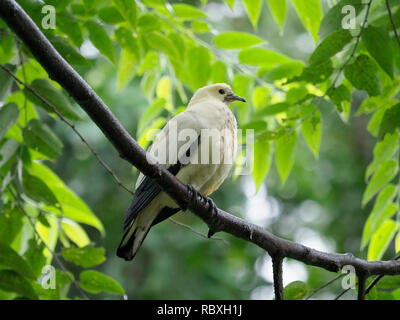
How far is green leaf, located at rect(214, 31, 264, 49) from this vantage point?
360cm

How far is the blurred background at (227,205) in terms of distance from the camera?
903cm

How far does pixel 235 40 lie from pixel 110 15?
34.3 inches

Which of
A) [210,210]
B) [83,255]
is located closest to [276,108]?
[210,210]

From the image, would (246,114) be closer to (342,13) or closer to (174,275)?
(342,13)

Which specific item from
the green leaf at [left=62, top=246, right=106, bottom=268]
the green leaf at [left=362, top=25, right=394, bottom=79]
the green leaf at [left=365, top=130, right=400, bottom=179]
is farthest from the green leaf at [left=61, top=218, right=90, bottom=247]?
the green leaf at [left=362, top=25, right=394, bottom=79]

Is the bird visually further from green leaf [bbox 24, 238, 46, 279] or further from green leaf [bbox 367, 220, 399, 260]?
green leaf [bbox 367, 220, 399, 260]

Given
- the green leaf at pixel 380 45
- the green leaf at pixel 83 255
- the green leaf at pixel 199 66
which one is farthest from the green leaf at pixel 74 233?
the green leaf at pixel 380 45

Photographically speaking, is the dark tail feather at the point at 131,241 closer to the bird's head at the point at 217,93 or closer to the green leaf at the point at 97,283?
the green leaf at the point at 97,283

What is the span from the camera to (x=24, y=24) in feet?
5.93

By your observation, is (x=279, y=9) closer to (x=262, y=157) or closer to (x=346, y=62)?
(x=346, y=62)

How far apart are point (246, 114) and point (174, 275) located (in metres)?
6.05

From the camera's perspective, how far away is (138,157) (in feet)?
7.04

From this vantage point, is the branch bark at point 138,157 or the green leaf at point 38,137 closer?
the branch bark at point 138,157

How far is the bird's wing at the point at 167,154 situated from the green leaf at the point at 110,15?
2.24ft
